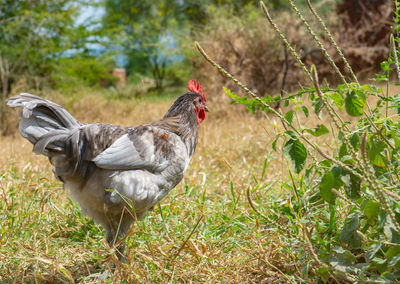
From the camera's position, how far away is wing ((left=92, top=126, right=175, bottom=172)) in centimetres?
241

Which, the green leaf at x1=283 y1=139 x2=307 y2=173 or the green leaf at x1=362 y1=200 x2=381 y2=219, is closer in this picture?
the green leaf at x1=362 y1=200 x2=381 y2=219

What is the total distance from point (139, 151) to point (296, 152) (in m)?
1.00

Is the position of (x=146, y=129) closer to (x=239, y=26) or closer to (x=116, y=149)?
(x=116, y=149)

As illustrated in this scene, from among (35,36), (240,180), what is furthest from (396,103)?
(35,36)

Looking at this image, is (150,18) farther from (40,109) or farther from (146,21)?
(40,109)

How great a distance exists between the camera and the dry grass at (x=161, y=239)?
228 centimetres

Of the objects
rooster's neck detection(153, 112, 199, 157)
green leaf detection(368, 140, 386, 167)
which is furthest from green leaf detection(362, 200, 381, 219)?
rooster's neck detection(153, 112, 199, 157)

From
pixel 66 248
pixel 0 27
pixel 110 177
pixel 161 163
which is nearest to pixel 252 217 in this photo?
pixel 161 163

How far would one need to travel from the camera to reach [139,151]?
2531 mm

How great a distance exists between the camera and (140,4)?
18.8 m

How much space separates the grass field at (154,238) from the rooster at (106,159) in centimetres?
19

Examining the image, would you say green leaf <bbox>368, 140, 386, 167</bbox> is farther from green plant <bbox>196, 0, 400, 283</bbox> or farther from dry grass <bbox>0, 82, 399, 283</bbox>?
dry grass <bbox>0, 82, 399, 283</bbox>

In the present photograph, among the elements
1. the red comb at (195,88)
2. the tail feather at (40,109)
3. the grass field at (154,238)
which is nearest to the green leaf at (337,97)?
the grass field at (154,238)

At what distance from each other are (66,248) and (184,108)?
1.29 m
